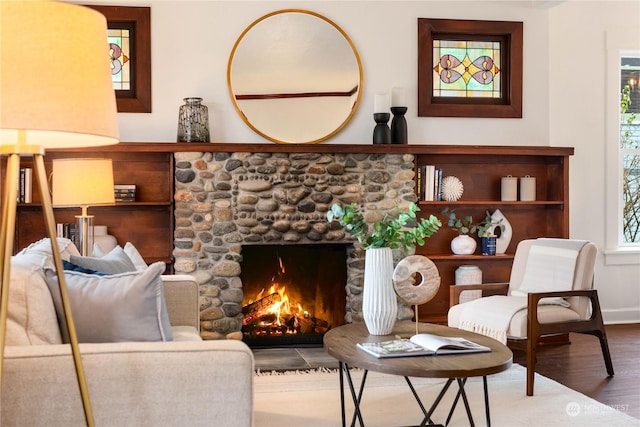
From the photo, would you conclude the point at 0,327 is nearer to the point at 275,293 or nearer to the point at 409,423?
the point at 409,423

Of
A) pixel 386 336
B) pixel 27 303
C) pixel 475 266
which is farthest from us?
pixel 475 266

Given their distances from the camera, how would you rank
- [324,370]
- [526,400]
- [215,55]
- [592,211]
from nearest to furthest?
[526,400], [324,370], [215,55], [592,211]

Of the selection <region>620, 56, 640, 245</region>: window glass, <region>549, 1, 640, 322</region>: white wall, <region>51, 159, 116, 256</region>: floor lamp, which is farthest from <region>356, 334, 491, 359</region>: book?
<region>620, 56, 640, 245</region>: window glass

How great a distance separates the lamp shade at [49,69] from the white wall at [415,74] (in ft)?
12.2

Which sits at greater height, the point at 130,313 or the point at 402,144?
the point at 402,144

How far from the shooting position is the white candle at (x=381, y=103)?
5.79 m

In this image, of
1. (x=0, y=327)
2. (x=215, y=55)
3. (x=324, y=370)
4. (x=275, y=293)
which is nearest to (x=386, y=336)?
(x=324, y=370)

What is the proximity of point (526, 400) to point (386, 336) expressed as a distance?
1185 mm

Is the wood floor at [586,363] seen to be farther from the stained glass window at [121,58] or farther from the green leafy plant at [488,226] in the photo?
the stained glass window at [121,58]

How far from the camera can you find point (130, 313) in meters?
2.43

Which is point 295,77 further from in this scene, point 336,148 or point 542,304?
point 542,304

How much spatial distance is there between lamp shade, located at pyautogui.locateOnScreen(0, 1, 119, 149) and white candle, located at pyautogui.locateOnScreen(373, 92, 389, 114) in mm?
3912

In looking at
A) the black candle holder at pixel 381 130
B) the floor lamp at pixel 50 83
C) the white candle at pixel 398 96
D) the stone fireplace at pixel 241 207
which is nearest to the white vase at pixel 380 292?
the floor lamp at pixel 50 83

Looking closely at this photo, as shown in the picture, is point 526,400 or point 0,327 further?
point 526,400
